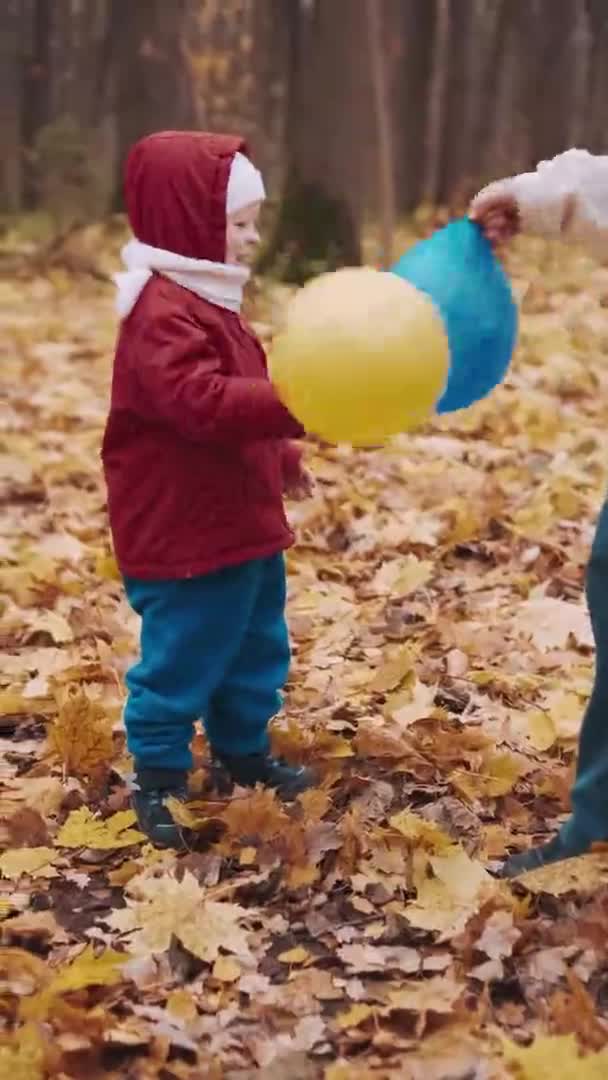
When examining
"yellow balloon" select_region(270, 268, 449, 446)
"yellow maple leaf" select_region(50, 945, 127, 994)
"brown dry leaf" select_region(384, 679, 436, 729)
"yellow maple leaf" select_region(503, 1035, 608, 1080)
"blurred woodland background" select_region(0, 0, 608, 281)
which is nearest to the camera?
"yellow maple leaf" select_region(503, 1035, 608, 1080)

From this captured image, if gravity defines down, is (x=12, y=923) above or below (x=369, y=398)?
below

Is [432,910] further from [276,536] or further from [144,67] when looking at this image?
[144,67]

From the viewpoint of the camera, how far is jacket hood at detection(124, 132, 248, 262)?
268 cm

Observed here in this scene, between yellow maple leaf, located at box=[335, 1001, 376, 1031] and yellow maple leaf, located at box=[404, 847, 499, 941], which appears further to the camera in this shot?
yellow maple leaf, located at box=[404, 847, 499, 941]

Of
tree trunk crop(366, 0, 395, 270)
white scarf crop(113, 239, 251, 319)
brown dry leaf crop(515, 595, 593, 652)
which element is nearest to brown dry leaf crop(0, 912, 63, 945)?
white scarf crop(113, 239, 251, 319)

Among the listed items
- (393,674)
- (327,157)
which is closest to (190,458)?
(393,674)

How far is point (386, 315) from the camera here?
2426 mm

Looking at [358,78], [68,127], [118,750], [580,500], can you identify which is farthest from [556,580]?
[68,127]

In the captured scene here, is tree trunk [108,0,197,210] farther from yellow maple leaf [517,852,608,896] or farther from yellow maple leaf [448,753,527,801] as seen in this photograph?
yellow maple leaf [517,852,608,896]

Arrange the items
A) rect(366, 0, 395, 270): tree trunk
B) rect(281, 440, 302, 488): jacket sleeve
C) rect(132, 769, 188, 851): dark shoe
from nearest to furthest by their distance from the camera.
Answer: rect(132, 769, 188, 851): dark shoe < rect(281, 440, 302, 488): jacket sleeve < rect(366, 0, 395, 270): tree trunk

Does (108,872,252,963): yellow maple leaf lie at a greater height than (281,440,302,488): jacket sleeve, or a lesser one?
lesser

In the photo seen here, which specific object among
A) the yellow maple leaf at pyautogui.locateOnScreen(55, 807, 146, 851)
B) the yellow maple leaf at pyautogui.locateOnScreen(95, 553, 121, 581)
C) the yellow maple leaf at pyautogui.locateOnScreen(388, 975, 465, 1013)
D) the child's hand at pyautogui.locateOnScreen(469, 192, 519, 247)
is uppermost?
the child's hand at pyautogui.locateOnScreen(469, 192, 519, 247)

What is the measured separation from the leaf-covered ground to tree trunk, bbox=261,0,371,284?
388 centimetres

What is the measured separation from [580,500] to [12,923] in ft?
10.8
